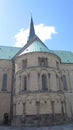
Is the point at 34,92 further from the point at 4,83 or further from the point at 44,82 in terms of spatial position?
the point at 4,83

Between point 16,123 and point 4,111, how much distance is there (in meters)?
5.54

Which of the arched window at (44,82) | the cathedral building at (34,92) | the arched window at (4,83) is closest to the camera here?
the cathedral building at (34,92)

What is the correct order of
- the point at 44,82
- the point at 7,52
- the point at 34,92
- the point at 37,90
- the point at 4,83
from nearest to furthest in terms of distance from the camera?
1. the point at 34,92
2. the point at 37,90
3. the point at 44,82
4. the point at 4,83
5. the point at 7,52

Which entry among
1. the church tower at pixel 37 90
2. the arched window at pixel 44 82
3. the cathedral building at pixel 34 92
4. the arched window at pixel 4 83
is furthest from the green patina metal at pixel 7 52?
the arched window at pixel 44 82

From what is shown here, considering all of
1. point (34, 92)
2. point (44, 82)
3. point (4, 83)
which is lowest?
point (34, 92)

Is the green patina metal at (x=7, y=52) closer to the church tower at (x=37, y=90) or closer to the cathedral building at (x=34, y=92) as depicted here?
the cathedral building at (x=34, y=92)

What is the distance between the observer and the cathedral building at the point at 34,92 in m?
23.1

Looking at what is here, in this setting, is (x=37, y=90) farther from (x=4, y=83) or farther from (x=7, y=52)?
(x=7, y=52)

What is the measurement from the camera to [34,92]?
2403cm

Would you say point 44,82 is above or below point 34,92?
above

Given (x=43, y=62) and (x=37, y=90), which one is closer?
(x=37, y=90)

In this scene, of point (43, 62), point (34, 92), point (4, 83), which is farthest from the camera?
point (4, 83)

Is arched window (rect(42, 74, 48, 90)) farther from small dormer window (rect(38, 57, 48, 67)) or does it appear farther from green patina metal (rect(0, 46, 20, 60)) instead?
green patina metal (rect(0, 46, 20, 60))

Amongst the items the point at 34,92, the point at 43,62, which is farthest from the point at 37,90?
the point at 43,62
